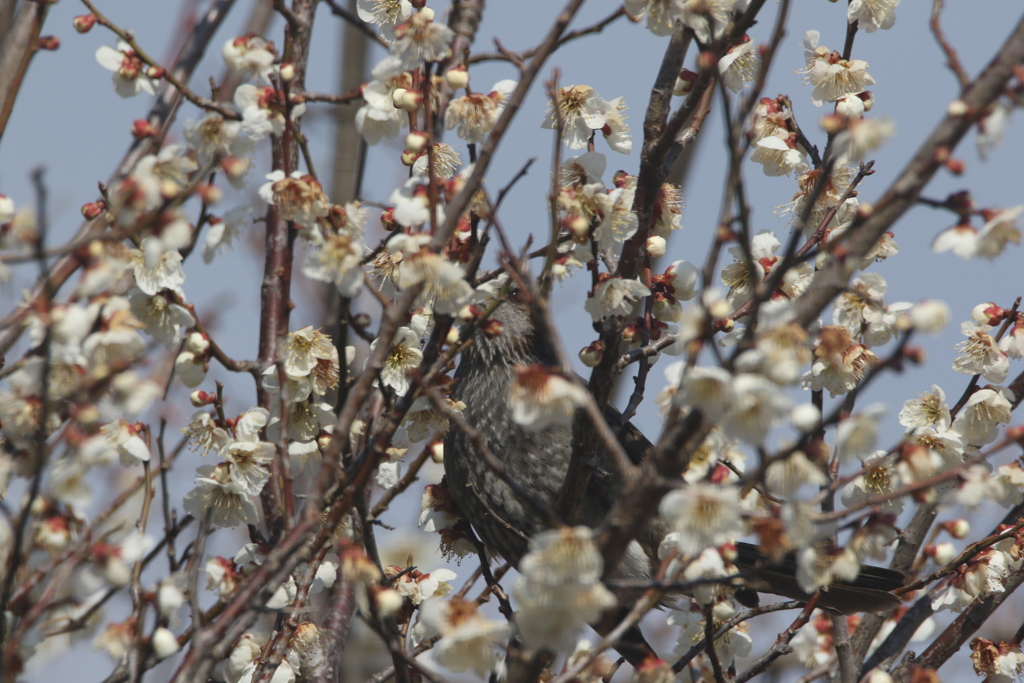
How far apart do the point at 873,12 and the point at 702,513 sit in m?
2.07

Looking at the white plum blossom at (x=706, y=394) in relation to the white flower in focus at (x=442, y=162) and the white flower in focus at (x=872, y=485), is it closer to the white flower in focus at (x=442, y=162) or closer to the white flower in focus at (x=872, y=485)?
the white flower in focus at (x=442, y=162)

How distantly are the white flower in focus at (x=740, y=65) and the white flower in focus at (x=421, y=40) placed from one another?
948 millimetres

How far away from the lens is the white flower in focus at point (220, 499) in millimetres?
2365

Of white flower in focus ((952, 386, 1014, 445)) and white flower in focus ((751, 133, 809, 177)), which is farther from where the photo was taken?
white flower in focus ((952, 386, 1014, 445))

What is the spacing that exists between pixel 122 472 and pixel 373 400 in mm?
2802

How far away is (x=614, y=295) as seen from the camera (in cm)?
224

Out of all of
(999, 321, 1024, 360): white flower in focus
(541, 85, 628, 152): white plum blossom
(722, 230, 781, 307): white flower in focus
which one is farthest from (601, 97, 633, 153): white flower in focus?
(999, 321, 1024, 360): white flower in focus

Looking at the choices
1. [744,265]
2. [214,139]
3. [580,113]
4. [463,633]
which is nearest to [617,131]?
[580,113]

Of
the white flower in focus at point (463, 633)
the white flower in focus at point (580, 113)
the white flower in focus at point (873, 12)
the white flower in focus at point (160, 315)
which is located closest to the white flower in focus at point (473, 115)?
the white flower in focus at point (580, 113)

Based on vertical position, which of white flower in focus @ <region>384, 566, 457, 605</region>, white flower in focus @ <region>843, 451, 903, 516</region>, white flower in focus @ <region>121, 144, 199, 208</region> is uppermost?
white flower in focus @ <region>843, 451, 903, 516</region>

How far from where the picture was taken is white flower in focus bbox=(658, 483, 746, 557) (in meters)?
1.44

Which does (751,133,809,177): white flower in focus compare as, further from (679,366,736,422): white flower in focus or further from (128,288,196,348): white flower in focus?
(128,288,196,348): white flower in focus

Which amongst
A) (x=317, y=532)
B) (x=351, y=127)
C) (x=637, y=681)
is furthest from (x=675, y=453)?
(x=351, y=127)

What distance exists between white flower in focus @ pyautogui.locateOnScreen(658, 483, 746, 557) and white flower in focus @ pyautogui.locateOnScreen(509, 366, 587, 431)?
233mm
